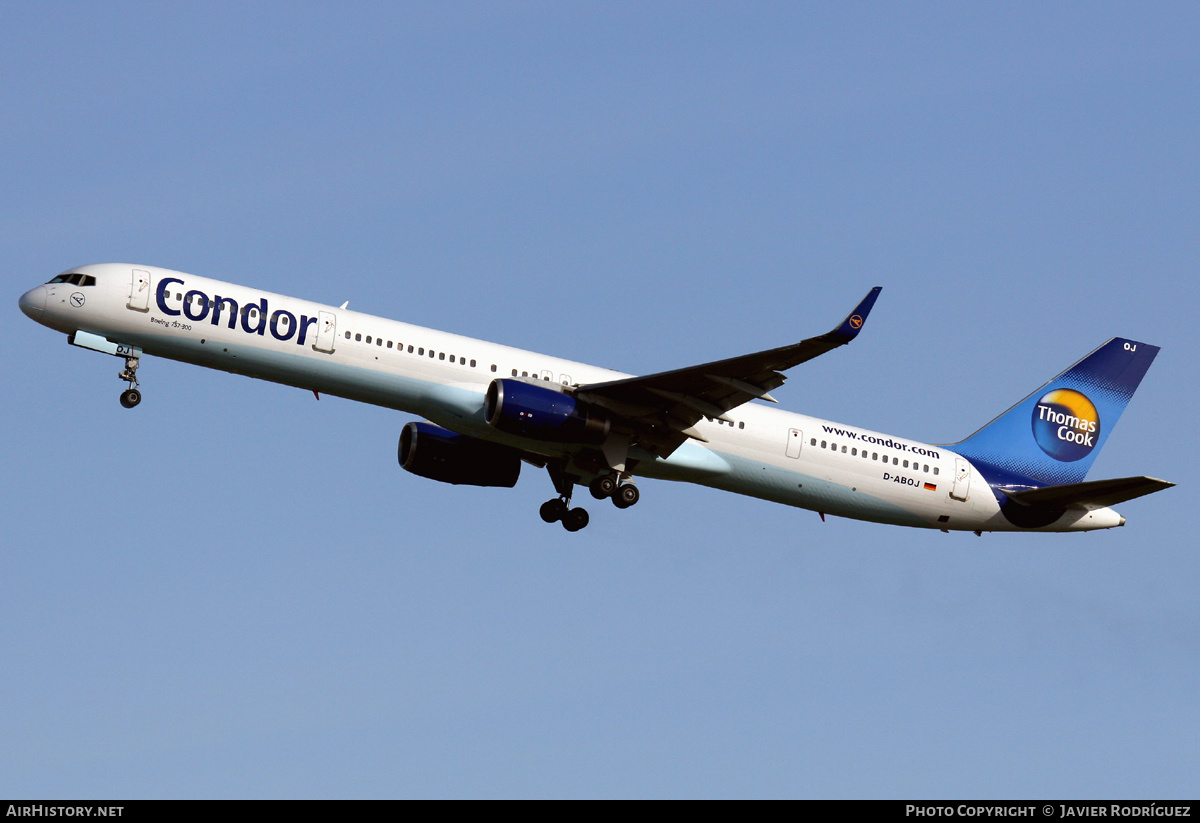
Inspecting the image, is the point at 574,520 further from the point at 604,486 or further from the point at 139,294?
the point at 139,294

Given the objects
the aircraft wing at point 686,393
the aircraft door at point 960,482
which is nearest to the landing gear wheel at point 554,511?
the aircraft wing at point 686,393

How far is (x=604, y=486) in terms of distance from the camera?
42.0m

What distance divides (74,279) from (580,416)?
14.3 metres

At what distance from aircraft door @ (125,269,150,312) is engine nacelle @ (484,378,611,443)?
955 centimetres

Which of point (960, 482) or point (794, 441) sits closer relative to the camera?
point (794, 441)

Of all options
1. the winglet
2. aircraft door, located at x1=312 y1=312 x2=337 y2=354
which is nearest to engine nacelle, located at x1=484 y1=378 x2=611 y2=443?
aircraft door, located at x1=312 y1=312 x2=337 y2=354

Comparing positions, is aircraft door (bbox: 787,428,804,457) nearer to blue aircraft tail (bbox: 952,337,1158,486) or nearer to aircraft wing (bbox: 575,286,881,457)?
aircraft wing (bbox: 575,286,881,457)

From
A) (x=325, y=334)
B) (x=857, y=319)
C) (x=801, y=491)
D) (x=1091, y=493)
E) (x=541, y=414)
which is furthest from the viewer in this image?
(x=1091, y=493)

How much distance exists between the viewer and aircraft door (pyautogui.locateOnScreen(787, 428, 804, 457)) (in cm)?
4300

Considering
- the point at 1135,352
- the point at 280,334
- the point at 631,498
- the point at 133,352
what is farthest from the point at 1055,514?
the point at 133,352

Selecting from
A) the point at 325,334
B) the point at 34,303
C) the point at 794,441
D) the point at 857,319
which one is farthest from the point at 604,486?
the point at 34,303

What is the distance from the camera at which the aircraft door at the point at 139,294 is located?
38969 mm
